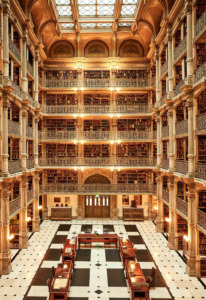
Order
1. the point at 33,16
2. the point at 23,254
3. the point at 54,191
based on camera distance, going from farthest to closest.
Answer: the point at 54,191 < the point at 33,16 < the point at 23,254

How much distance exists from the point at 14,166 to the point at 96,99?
740 cm

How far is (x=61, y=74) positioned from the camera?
15.1 metres

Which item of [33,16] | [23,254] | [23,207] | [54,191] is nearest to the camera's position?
[23,254]

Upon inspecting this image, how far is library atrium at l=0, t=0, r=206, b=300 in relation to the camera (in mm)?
8219

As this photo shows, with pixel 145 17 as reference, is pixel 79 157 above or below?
below

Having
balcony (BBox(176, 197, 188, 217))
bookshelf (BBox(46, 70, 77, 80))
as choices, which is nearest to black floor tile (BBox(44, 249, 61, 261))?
balcony (BBox(176, 197, 188, 217))

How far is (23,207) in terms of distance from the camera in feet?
34.8

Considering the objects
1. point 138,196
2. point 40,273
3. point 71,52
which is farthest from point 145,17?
point 40,273

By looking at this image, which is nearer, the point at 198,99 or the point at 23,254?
the point at 198,99

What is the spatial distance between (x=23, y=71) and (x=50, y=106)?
12.3 ft

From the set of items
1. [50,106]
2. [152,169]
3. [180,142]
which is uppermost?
[50,106]

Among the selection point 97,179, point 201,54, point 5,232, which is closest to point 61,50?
point 97,179

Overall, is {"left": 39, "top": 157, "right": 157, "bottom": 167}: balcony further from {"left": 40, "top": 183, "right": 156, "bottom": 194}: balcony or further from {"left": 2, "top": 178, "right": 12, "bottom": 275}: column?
{"left": 2, "top": 178, "right": 12, "bottom": 275}: column

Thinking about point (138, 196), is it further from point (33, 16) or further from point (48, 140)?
point (33, 16)
